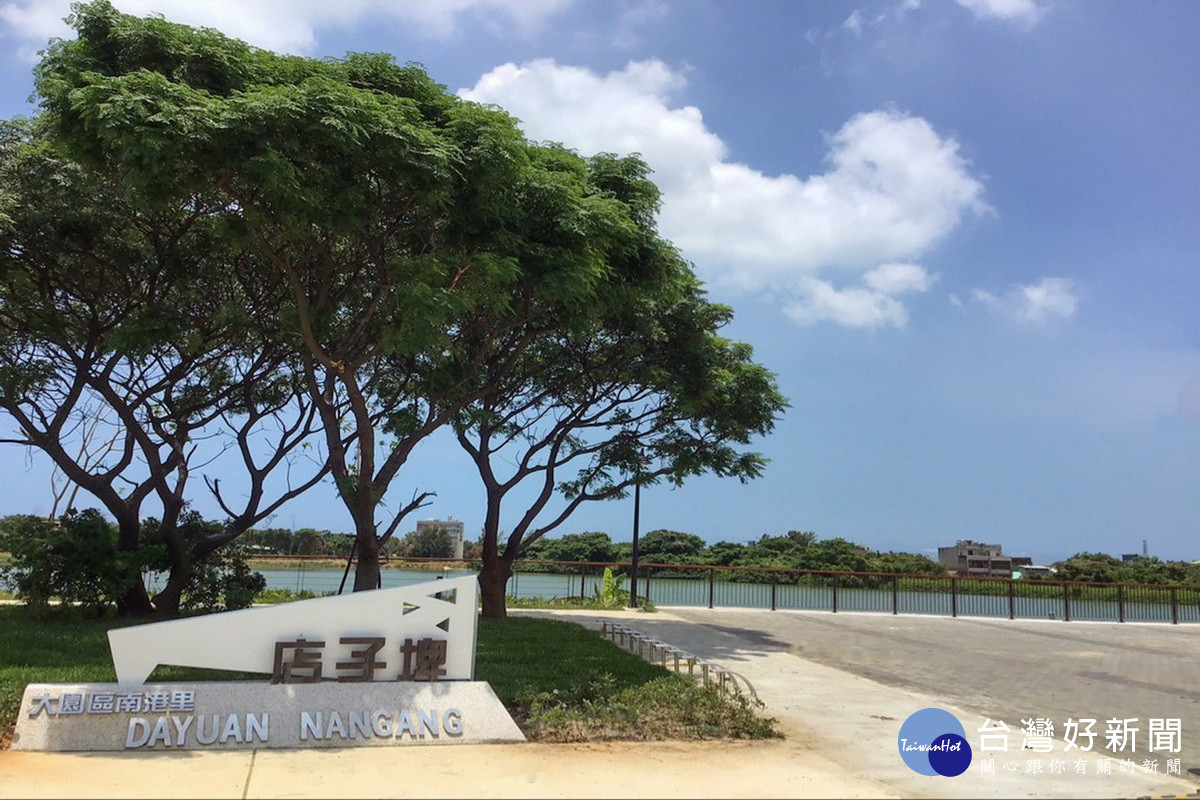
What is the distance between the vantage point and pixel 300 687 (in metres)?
7.45

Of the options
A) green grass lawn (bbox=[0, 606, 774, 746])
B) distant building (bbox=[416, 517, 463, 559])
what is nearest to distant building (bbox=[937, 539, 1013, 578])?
distant building (bbox=[416, 517, 463, 559])

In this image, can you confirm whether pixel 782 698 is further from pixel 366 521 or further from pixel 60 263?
pixel 60 263

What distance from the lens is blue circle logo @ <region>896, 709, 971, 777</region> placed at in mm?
6922

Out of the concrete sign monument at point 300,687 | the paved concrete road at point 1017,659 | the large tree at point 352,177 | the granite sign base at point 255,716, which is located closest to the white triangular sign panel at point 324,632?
the concrete sign monument at point 300,687

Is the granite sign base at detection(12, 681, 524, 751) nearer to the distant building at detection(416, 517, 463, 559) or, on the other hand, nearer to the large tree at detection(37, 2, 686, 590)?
the large tree at detection(37, 2, 686, 590)

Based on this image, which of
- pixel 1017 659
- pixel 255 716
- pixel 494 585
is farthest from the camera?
pixel 494 585

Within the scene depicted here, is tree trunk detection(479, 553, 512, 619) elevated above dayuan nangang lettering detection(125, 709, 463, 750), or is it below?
above

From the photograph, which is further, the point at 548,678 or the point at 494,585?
the point at 494,585

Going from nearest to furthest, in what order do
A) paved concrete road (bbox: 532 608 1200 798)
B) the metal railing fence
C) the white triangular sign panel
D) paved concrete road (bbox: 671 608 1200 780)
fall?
paved concrete road (bbox: 532 608 1200 798), the white triangular sign panel, paved concrete road (bbox: 671 608 1200 780), the metal railing fence

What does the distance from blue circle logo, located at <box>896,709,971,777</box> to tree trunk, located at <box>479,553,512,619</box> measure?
31.1 ft

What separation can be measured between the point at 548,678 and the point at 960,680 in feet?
18.9

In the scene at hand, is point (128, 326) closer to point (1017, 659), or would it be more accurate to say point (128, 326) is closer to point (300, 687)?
point (300, 687)

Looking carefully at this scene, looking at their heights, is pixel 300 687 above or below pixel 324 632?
below

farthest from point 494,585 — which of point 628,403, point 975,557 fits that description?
point 975,557
